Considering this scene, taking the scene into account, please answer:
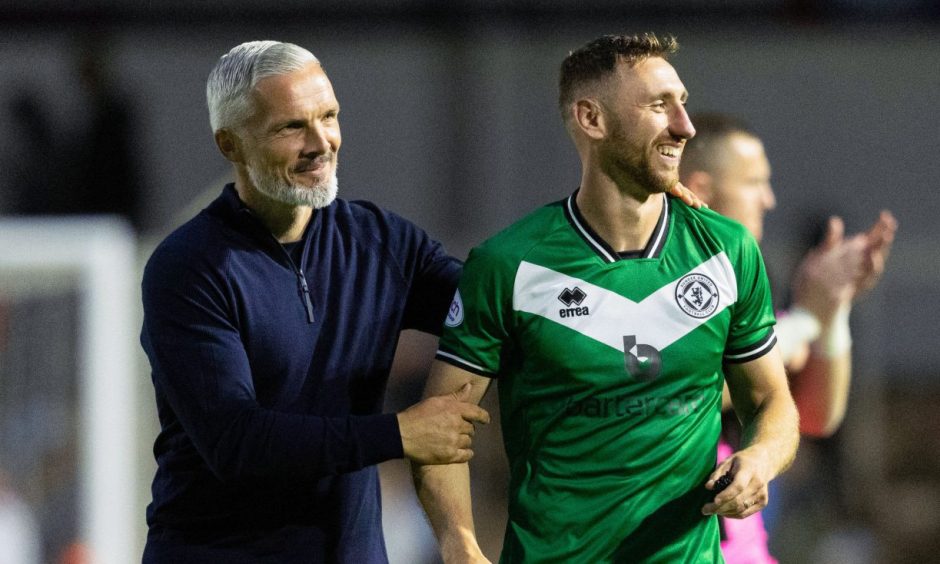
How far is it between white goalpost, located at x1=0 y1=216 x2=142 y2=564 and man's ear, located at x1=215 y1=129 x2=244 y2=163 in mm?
3013

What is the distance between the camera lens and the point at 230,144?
12.0ft

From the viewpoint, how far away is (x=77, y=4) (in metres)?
10.9

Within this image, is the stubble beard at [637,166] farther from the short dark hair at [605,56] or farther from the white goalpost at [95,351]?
the white goalpost at [95,351]

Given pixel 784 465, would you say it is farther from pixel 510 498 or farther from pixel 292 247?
pixel 292 247

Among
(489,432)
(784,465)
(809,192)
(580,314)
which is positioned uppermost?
(580,314)

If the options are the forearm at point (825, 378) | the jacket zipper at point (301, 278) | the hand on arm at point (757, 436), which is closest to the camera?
the hand on arm at point (757, 436)

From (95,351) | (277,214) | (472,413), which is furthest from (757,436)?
(95,351)

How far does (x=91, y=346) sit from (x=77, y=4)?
4828 millimetres

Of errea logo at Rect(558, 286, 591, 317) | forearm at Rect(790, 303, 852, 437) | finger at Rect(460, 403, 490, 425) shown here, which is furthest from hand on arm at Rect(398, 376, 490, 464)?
forearm at Rect(790, 303, 852, 437)

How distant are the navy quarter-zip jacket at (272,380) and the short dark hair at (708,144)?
1073 millimetres

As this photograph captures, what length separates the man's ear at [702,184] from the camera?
453 centimetres

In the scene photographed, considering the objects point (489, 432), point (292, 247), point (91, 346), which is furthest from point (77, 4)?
point (292, 247)

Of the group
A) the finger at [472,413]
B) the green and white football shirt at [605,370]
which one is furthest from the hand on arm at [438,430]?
the green and white football shirt at [605,370]

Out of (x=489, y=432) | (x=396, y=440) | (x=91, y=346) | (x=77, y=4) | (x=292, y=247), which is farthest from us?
(x=77, y=4)
